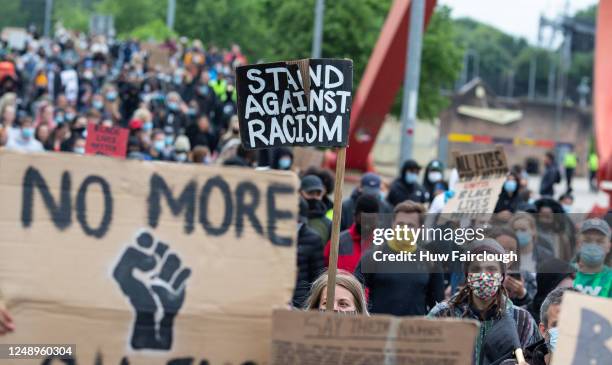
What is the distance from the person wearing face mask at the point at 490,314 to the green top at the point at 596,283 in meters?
1.62

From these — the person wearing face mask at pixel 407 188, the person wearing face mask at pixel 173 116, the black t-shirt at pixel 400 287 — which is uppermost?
the person wearing face mask at pixel 173 116

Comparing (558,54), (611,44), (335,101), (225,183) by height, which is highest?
(558,54)

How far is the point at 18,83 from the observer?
26734 mm

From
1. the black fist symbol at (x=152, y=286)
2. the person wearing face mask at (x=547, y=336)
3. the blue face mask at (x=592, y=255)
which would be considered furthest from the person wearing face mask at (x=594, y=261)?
the black fist symbol at (x=152, y=286)

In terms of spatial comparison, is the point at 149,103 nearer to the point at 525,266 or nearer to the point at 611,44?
the point at 611,44

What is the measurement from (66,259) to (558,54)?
115 meters

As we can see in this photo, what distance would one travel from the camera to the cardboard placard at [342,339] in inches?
161

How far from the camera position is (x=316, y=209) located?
34.7 ft

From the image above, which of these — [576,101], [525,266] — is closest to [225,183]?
[525,266]

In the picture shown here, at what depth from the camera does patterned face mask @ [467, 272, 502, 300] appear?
6.24 meters

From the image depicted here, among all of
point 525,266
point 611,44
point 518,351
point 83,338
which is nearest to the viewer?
point 83,338

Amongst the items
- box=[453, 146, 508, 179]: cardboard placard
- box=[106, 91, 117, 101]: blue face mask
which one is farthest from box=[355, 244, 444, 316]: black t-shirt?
box=[106, 91, 117, 101]: blue face mask

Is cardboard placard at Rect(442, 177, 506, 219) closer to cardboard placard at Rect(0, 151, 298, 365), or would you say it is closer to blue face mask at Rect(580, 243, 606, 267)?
blue face mask at Rect(580, 243, 606, 267)
